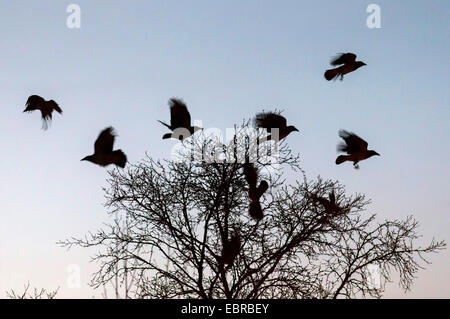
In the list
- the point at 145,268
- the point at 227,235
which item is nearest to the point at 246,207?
the point at 227,235

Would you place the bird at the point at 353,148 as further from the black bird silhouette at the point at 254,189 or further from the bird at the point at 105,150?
the bird at the point at 105,150

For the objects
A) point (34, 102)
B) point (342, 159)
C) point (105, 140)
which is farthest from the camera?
point (34, 102)

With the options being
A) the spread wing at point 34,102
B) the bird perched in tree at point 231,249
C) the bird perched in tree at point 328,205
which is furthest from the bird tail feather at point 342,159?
the spread wing at point 34,102

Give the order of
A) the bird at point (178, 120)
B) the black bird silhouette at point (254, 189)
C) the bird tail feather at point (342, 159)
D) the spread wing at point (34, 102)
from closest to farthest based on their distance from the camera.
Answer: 1. the bird at point (178, 120)
2. the bird tail feather at point (342, 159)
3. the spread wing at point (34, 102)
4. the black bird silhouette at point (254, 189)

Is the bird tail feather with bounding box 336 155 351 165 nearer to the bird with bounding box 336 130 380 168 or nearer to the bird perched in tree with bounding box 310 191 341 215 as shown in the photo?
the bird with bounding box 336 130 380 168

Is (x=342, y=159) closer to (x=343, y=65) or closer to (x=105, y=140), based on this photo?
(x=343, y=65)

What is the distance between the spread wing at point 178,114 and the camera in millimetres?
11797

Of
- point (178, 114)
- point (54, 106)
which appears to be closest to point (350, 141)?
point (178, 114)

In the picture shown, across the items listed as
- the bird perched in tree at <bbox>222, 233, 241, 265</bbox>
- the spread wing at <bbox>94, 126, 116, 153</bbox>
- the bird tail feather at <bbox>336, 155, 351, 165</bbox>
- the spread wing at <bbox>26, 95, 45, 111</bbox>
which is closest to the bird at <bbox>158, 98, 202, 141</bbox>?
the spread wing at <bbox>94, 126, 116, 153</bbox>

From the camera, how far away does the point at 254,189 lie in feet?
44.5

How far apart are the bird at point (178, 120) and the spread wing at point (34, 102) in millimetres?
3184

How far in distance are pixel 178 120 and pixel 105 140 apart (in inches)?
60.9
